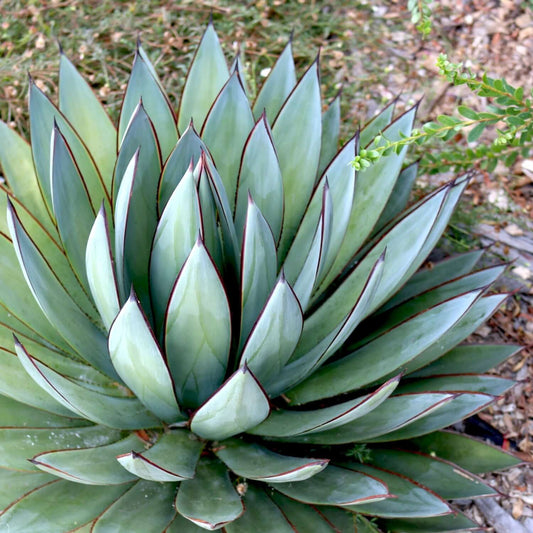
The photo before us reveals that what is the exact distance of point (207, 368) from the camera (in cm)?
135

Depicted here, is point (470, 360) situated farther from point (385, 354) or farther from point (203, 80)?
point (203, 80)

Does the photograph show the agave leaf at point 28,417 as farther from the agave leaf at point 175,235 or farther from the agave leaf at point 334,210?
the agave leaf at point 334,210

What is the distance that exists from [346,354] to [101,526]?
703 millimetres

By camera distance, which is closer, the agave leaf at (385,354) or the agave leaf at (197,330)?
the agave leaf at (197,330)

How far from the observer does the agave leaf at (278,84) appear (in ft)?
5.77

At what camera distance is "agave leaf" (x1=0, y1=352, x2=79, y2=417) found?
4.58 feet

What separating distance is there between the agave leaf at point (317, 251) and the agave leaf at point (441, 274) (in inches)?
20.5

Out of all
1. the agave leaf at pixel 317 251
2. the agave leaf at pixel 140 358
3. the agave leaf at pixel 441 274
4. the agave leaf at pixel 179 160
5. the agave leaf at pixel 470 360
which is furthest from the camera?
the agave leaf at pixel 441 274

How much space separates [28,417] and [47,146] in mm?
668

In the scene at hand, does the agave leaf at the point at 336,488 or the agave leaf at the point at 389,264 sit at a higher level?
the agave leaf at the point at 389,264

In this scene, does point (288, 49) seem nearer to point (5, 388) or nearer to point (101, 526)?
point (5, 388)

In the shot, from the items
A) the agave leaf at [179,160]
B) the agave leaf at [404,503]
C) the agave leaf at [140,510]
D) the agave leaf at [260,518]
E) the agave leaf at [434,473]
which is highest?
the agave leaf at [179,160]

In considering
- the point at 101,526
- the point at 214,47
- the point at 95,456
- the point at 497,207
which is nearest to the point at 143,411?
the point at 95,456

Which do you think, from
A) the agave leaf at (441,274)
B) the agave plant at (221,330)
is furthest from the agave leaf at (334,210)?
the agave leaf at (441,274)
